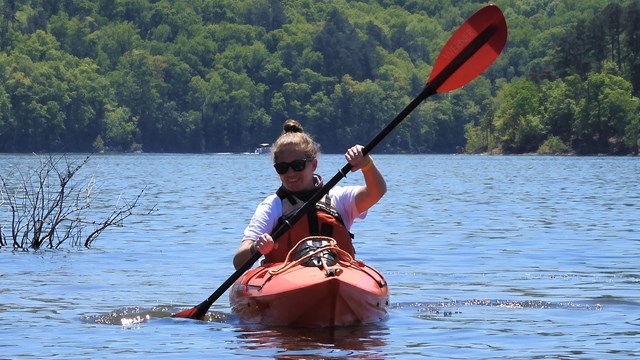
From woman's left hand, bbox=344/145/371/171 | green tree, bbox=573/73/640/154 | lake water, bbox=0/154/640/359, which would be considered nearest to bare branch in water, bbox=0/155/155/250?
lake water, bbox=0/154/640/359

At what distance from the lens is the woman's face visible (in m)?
11.4

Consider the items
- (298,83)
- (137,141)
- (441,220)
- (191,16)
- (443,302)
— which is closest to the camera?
(443,302)

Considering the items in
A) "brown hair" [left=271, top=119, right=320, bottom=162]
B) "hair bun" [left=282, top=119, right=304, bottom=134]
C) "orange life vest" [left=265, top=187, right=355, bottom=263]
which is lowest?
"orange life vest" [left=265, top=187, right=355, bottom=263]

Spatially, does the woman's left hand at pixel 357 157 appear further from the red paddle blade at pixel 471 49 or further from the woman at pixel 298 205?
the red paddle blade at pixel 471 49

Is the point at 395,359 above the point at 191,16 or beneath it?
beneath

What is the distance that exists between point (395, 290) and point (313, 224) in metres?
4.02

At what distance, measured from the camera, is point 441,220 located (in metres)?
28.3

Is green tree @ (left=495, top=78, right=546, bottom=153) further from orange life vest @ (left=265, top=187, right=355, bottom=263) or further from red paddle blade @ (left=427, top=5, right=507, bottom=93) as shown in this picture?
orange life vest @ (left=265, top=187, right=355, bottom=263)

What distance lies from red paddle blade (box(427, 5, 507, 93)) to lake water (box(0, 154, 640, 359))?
7.09ft

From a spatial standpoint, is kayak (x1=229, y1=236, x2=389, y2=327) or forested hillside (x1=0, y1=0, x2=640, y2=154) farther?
forested hillside (x1=0, y1=0, x2=640, y2=154)

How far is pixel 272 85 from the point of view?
174875 millimetres

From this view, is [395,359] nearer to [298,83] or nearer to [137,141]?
[137,141]

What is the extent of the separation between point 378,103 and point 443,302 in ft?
498

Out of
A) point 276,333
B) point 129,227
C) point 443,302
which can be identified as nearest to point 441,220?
point 129,227
